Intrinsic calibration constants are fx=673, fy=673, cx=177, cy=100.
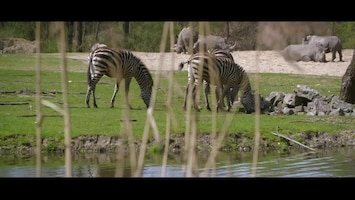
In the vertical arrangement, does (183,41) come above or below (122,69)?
above

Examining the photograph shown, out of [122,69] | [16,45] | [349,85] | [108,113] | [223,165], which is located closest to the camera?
[223,165]

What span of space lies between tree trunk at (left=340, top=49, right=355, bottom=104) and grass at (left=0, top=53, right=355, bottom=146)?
1547 millimetres

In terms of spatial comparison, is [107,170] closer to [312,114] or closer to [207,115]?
[207,115]

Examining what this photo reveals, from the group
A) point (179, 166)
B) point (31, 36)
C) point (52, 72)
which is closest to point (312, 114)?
point (179, 166)

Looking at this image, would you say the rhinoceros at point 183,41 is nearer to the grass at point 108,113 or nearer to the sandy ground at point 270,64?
the sandy ground at point 270,64

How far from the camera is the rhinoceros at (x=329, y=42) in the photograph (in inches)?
867

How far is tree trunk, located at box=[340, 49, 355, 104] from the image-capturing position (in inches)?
527

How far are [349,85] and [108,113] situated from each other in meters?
4.94

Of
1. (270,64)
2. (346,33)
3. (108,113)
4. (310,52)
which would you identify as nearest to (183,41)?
(270,64)

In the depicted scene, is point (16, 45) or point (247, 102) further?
point (16, 45)

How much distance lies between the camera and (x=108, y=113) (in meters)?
11.9

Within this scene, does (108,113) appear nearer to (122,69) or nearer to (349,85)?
(122,69)

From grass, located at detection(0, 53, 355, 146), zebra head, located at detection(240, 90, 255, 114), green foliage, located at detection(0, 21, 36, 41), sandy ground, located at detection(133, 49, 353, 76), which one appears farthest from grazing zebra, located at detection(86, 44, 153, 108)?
green foliage, located at detection(0, 21, 36, 41)

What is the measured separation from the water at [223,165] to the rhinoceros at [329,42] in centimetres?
1231
